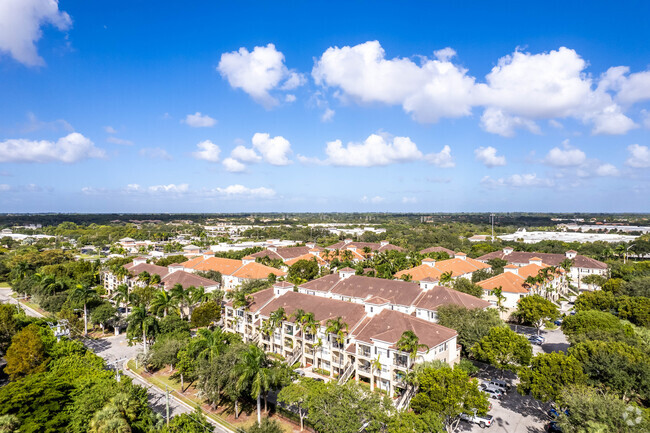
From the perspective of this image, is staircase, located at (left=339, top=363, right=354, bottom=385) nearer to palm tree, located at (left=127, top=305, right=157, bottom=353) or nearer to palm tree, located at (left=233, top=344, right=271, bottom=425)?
palm tree, located at (left=233, top=344, right=271, bottom=425)

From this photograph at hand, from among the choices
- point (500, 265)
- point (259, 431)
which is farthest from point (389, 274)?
point (259, 431)

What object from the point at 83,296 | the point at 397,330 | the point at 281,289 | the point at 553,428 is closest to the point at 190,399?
the point at 281,289

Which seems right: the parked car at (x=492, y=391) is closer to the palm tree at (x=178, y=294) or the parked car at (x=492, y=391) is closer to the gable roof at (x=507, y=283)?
the gable roof at (x=507, y=283)

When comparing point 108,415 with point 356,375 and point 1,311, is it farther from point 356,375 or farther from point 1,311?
point 1,311

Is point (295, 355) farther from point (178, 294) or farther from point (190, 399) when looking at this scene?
point (178, 294)

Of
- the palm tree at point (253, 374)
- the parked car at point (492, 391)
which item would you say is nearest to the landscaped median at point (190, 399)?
the palm tree at point (253, 374)

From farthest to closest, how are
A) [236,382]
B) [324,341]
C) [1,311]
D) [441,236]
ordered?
[441,236]
[1,311]
[324,341]
[236,382]
